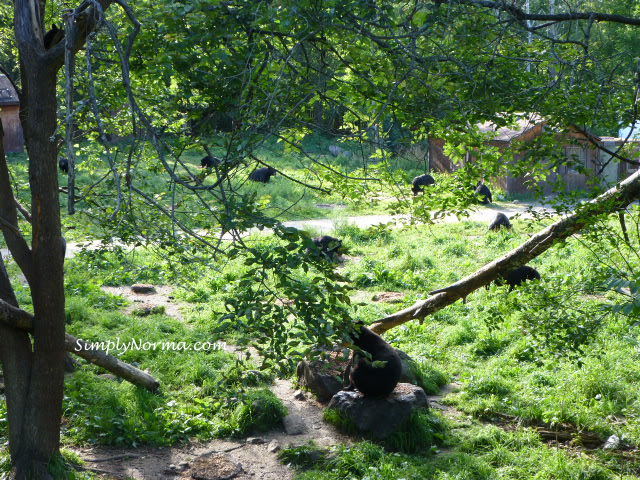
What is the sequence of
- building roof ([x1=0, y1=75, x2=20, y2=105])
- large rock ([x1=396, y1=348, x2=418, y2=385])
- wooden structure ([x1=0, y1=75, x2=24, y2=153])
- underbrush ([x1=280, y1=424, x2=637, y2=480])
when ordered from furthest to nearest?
wooden structure ([x1=0, y1=75, x2=24, y2=153]) → building roof ([x1=0, y1=75, x2=20, y2=105]) → large rock ([x1=396, y1=348, x2=418, y2=385]) → underbrush ([x1=280, y1=424, x2=637, y2=480])

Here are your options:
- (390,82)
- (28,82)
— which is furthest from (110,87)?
(390,82)

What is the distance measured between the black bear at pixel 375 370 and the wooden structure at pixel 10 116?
21.9 metres

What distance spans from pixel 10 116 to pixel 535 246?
961 inches

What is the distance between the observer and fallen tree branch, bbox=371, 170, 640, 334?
618cm

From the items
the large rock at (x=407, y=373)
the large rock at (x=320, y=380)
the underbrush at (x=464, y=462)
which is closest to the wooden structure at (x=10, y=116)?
the large rock at (x=320, y=380)

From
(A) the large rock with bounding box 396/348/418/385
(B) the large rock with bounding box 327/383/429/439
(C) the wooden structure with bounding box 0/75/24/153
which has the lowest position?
(B) the large rock with bounding box 327/383/429/439

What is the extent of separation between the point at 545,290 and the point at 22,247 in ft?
15.9

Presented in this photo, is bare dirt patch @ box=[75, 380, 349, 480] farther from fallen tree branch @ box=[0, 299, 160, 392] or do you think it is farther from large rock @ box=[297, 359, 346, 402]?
fallen tree branch @ box=[0, 299, 160, 392]

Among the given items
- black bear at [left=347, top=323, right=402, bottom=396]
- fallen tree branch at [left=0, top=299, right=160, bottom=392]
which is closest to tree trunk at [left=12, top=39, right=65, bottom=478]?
fallen tree branch at [left=0, top=299, right=160, bottom=392]

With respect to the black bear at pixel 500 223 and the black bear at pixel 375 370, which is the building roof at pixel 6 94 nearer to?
the black bear at pixel 500 223

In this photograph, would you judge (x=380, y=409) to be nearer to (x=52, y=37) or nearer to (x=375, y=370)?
(x=375, y=370)

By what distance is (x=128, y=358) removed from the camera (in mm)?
9898

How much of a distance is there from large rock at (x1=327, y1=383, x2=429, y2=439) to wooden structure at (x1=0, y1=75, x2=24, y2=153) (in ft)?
72.2

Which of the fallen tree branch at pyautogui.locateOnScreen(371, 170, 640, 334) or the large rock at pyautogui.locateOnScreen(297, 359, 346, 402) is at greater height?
the fallen tree branch at pyautogui.locateOnScreen(371, 170, 640, 334)
